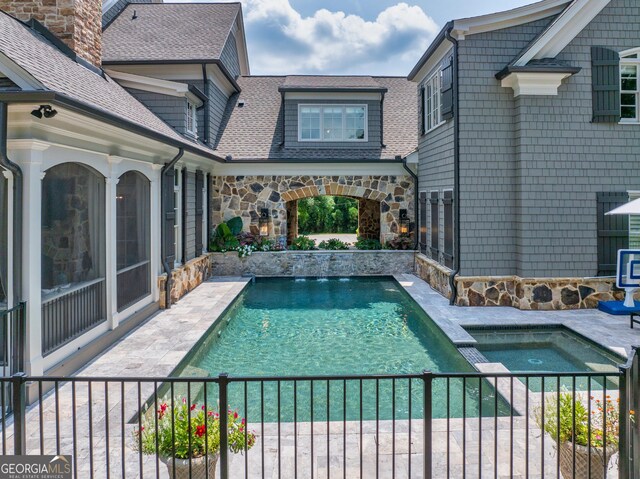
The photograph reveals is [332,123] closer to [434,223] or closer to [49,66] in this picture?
[434,223]

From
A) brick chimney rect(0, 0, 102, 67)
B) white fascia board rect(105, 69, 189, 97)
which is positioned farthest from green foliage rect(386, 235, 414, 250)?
brick chimney rect(0, 0, 102, 67)

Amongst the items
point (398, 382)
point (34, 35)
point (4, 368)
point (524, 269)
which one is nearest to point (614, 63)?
point (524, 269)

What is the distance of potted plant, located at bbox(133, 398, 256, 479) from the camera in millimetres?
3426

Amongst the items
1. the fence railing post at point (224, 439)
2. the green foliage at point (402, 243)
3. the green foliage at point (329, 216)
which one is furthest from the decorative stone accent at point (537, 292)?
the green foliage at point (329, 216)

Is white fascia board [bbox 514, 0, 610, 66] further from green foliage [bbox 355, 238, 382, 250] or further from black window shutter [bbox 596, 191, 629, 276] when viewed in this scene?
green foliage [bbox 355, 238, 382, 250]

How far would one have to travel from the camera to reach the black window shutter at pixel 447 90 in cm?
1040

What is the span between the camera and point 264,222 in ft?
51.8

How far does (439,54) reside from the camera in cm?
1134

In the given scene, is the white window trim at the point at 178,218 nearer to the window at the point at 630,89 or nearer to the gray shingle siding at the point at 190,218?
the gray shingle siding at the point at 190,218

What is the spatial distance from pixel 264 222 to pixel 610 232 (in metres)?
9.52

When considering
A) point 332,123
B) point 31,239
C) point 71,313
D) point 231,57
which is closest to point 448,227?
point 332,123

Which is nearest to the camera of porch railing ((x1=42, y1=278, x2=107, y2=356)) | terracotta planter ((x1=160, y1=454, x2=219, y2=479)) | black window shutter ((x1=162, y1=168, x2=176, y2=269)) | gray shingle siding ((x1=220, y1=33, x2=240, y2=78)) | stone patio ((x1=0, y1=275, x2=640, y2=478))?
terracotta planter ((x1=160, y1=454, x2=219, y2=479))

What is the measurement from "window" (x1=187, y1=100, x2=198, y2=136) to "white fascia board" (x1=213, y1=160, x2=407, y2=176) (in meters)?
1.83

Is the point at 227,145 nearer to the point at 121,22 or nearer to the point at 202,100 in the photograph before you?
the point at 202,100
